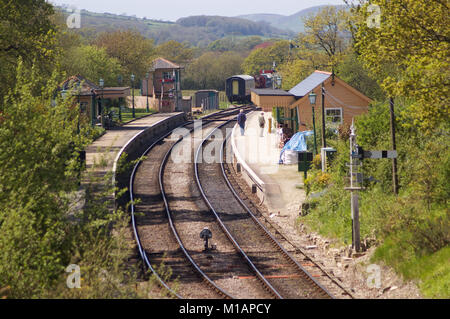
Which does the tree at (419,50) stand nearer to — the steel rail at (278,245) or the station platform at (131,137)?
the steel rail at (278,245)

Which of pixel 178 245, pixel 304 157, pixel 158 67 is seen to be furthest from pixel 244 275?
pixel 158 67

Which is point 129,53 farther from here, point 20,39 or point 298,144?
point 20,39

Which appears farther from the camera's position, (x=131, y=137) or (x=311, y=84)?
(x=131, y=137)

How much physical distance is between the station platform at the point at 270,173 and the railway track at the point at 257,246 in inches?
45.4

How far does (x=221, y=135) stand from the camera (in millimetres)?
45656

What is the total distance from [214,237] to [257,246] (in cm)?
176

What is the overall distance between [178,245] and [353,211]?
585 centimetres

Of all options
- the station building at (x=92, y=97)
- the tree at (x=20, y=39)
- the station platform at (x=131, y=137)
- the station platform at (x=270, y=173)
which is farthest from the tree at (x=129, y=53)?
the tree at (x=20, y=39)

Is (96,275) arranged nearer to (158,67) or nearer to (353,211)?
(353,211)

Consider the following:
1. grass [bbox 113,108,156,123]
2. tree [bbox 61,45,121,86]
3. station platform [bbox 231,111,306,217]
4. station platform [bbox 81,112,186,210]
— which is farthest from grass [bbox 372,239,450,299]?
tree [bbox 61,45,121,86]

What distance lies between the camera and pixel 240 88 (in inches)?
2891

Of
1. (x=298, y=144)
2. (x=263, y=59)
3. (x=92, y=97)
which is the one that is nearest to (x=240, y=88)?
(x=92, y=97)

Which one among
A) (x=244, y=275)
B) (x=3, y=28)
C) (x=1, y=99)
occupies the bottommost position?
(x=244, y=275)

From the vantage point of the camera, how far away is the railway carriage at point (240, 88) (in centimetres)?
7288
